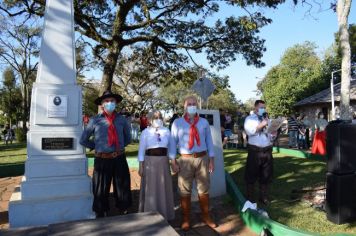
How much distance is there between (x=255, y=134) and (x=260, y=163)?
53cm

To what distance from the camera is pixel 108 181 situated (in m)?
6.30

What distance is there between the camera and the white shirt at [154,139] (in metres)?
6.20

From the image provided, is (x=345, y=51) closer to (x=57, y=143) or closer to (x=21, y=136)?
(x=57, y=143)

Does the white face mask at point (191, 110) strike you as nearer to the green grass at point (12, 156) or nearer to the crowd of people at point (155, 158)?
the crowd of people at point (155, 158)

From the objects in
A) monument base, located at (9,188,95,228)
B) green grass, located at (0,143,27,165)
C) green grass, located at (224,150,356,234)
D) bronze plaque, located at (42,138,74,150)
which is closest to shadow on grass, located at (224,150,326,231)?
green grass, located at (224,150,356,234)

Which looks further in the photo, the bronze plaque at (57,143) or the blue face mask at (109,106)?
the bronze plaque at (57,143)

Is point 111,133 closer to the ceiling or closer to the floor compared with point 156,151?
closer to the ceiling

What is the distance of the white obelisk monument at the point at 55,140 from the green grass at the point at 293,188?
3.13 meters

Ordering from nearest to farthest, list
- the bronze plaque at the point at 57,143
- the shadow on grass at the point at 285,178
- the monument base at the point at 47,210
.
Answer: the monument base at the point at 47,210, the bronze plaque at the point at 57,143, the shadow on grass at the point at 285,178

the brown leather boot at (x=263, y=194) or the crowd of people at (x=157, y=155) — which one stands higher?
the crowd of people at (x=157, y=155)

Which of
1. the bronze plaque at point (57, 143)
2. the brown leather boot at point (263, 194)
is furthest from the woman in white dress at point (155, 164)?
the brown leather boot at point (263, 194)

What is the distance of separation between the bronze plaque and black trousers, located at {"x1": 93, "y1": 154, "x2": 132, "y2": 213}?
0.55 meters

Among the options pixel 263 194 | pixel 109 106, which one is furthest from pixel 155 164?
pixel 263 194

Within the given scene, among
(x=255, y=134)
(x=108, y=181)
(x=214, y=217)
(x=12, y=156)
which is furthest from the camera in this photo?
(x=12, y=156)
